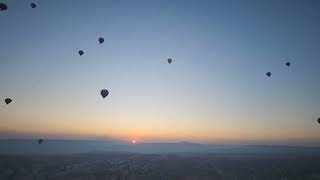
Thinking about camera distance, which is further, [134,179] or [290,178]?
[290,178]

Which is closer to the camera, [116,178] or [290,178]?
[116,178]

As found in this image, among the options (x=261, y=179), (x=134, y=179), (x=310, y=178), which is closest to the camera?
(x=134, y=179)

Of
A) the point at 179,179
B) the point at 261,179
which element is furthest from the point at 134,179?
the point at 261,179

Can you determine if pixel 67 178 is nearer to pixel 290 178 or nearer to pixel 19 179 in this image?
pixel 19 179

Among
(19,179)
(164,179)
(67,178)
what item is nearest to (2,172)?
(19,179)

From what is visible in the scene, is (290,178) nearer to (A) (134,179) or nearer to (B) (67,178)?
(A) (134,179)

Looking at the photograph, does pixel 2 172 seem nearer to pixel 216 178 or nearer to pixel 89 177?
pixel 89 177

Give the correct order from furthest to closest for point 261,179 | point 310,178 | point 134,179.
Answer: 1. point 310,178
2. point 261,179
3. point 134,179
